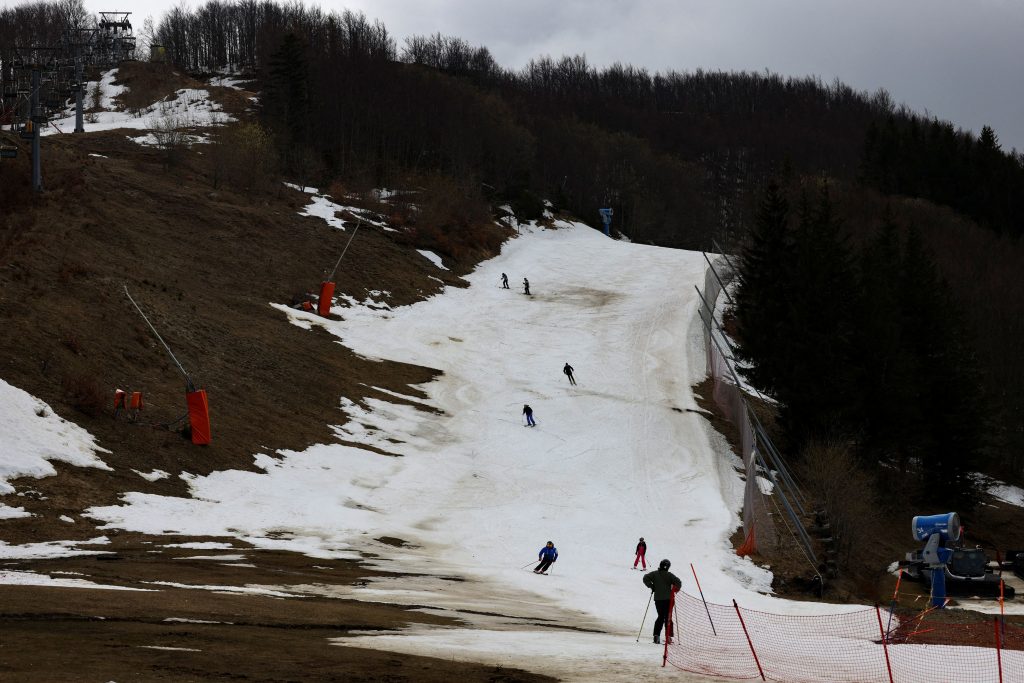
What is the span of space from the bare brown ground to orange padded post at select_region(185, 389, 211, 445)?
0.43 m

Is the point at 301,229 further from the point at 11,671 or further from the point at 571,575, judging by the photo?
the point at 11,671

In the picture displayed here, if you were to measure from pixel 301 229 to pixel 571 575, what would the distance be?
1769 inches

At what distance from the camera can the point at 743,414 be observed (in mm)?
39812

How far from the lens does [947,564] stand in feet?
82.8

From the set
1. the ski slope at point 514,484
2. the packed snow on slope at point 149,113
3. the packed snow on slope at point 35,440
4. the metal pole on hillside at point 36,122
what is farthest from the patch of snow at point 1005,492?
the packed snow on slope at point 149,113

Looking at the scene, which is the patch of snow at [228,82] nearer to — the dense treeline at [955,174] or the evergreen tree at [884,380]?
the dense treeline at [955,174]

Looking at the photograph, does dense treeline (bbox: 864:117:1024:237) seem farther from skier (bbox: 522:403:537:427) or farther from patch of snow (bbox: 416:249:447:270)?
skier (bbox: 522:403:537:427)

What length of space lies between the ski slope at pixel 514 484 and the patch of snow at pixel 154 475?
945 mm

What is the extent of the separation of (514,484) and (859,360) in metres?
19.4

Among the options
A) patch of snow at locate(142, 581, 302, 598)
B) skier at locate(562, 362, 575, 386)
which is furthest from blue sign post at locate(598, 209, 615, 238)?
patch of snow at locate(142, 581, 302, 598)

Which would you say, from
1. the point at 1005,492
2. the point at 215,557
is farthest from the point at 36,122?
the point at 1005,492

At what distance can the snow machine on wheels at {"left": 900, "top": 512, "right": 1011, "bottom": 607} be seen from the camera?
2283 centimetres

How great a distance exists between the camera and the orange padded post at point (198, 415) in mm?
30266

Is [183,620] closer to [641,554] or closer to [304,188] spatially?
[641,554]
